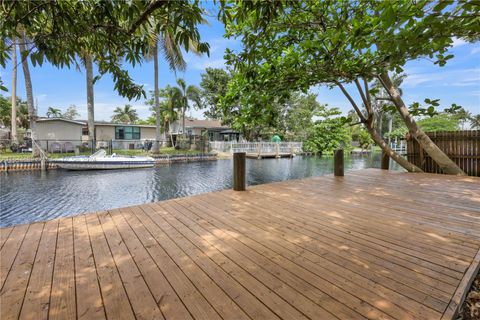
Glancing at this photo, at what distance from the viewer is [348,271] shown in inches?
70.5

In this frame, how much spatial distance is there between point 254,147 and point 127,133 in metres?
12.2

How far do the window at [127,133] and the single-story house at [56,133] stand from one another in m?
4.13

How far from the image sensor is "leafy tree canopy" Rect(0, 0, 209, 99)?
1606 mm

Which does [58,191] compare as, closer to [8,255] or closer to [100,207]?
[100,207]

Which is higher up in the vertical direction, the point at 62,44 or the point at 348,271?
the point at 62,44

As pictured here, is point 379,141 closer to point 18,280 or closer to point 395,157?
point 395,157

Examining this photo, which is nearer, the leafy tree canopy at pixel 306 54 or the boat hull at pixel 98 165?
the leafy tree canopy at pixel 306 54

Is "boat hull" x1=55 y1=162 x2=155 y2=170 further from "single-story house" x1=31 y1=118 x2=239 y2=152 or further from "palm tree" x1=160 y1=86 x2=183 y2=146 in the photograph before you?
"palm tree" x1=160 y1=86 x2=183 y2=146

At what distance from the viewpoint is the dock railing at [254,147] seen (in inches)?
846

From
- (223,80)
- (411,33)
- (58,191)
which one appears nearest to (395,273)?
(411,33)

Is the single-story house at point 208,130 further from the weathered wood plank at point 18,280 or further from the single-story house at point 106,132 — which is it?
the weathered wood plank at point 18,280

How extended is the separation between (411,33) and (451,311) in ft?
5.94

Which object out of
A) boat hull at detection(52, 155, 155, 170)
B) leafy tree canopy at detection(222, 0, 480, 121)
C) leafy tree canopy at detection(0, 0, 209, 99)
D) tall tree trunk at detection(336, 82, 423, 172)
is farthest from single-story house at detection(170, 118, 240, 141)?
leafy tree canopy at detection(0, 0, 209, 99)

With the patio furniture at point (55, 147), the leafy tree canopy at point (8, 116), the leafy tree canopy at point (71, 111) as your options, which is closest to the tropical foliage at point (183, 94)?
the patio furniture at point (55, 147)
